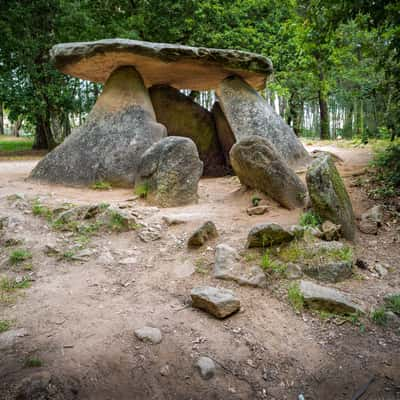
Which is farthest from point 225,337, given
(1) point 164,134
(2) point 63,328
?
(1) point 164,134

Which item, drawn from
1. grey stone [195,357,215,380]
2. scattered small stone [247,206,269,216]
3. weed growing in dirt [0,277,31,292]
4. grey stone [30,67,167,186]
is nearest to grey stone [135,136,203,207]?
scattered small stone [247,206,269,216]

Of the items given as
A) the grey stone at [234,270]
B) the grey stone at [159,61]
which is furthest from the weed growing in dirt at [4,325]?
the grey stone at [159,61]

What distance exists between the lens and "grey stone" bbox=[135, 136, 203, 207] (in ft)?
16.2

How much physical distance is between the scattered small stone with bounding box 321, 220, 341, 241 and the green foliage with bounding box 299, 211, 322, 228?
0.25 ft

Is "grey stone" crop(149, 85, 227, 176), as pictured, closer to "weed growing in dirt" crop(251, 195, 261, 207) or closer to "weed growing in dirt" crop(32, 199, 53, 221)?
"weed growing in dirt" crop(251, 195, 261, 207)

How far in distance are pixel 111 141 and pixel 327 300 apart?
16.0 ft

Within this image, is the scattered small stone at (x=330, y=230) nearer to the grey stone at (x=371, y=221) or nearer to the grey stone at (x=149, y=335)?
the grey stone at (x=371, y=221)

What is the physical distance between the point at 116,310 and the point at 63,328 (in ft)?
1.27

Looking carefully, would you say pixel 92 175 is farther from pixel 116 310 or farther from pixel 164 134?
pixel 116 310

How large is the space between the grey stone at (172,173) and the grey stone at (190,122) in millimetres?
3315

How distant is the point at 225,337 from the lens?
242cm

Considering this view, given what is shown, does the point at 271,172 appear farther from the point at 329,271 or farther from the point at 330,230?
the point at 329,271

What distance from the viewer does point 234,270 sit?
3.12m

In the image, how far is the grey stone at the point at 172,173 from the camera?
4941 millimetres
